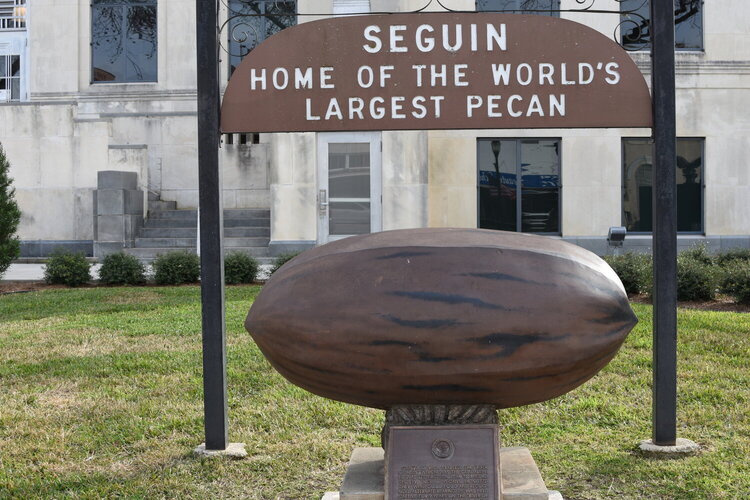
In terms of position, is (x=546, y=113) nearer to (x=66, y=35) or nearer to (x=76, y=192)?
(x=76, y=192)

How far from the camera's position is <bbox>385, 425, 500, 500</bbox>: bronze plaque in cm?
331

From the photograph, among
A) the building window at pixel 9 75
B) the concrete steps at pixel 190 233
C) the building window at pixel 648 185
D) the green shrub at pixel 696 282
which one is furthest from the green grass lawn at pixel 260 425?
the building window at pixel 9 75

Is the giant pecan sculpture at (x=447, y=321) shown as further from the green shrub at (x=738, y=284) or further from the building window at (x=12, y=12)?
the building window at (x=12, y=12)

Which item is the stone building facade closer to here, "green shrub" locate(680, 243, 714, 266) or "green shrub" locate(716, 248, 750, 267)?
"green shrub" locate(716, 248, 750, 267)

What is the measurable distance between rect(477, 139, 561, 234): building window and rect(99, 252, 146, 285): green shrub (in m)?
7.68

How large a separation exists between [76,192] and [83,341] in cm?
1141

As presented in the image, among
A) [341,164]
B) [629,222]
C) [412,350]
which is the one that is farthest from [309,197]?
[412,350]

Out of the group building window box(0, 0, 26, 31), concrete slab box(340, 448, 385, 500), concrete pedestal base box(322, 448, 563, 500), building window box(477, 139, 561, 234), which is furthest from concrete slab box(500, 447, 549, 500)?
building window box(0, 0, 26, 31)

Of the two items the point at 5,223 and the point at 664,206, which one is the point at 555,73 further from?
the point at 5,223

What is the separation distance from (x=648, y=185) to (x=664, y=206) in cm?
1404

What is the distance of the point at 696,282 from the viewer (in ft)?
35.9

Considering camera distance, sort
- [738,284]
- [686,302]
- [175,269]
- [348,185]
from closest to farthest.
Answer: [738,284]
[686,302]
[175,269]
[348,185]

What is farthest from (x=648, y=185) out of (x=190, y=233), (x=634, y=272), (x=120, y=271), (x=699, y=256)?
(x=120, y=271)

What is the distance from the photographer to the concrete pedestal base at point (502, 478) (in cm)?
345
